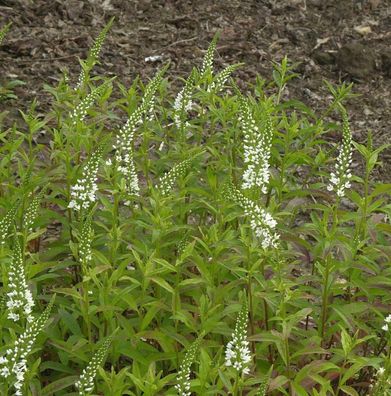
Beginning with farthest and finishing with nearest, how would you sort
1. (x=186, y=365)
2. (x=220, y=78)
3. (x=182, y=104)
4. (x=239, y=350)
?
(x=220, y=78), (x=182, y=104), (x=239, y=350), (x=186, y=365)

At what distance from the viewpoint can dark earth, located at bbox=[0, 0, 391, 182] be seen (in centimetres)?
870

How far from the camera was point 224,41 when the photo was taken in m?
9.48

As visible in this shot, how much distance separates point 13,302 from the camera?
12.7 feet

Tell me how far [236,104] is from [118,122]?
2.36 metres

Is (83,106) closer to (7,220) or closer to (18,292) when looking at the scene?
(7,220)

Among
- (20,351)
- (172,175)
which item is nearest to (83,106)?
(172,175)

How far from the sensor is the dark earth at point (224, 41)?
870cm

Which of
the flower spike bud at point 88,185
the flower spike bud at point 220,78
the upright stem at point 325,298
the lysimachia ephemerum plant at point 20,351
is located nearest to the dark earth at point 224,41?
the flower spike bud at point 220,78

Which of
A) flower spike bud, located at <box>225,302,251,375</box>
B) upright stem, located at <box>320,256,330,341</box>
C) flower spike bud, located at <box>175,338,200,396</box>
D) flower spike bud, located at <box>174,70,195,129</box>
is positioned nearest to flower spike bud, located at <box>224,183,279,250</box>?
upright stem, located at <box>320,256,330,341</box>

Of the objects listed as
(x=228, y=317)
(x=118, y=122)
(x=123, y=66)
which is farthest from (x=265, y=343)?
(x=123, y=66)

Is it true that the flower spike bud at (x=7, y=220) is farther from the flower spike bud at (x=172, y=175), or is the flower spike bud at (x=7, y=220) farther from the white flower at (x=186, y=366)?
the white flower at (x=186, y=366)

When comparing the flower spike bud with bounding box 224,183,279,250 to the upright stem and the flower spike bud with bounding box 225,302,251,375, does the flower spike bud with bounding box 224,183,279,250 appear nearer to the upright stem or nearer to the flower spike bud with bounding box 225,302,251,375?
the upright stem

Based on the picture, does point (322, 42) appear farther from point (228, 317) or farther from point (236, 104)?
point (228, 317)

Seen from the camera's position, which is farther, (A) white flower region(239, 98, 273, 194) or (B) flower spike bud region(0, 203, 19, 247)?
(A) white flower region(239, 98, 273, 194)
